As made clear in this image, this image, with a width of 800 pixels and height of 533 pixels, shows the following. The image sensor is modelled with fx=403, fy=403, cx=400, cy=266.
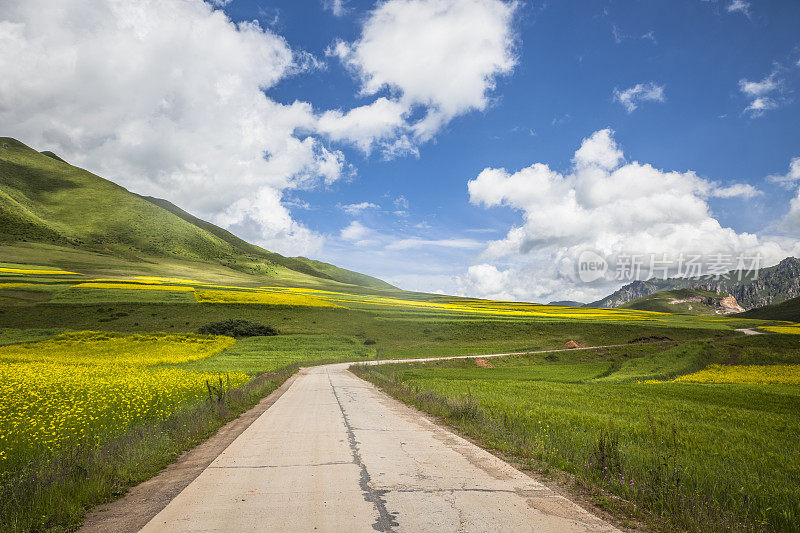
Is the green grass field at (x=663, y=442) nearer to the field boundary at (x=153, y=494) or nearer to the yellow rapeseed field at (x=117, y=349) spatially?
the field boundary at (x=153, y=494)

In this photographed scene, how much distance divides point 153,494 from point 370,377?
871 inches

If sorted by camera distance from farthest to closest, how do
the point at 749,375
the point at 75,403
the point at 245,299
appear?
the point at 245,299 < the point at 749,375 < the point at 75,403

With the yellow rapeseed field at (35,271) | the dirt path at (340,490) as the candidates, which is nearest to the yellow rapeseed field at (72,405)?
the dirt path at (340,490)

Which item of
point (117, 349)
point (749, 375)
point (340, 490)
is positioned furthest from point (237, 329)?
point (749, 375)

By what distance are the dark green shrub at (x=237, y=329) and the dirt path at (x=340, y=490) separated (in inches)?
2038

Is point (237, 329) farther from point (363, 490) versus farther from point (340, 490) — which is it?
point (363, 490)

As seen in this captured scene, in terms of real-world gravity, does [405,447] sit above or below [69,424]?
above

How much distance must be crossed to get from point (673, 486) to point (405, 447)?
523 cm

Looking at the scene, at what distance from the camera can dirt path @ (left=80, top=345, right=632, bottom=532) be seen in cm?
513

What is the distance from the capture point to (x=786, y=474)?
8586mm

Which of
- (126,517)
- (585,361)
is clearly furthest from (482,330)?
(126,517)

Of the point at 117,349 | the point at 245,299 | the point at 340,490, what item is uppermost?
the point at 340,490

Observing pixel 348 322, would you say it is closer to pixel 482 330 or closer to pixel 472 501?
pixel 482 330

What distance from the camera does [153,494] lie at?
22.6 ft
